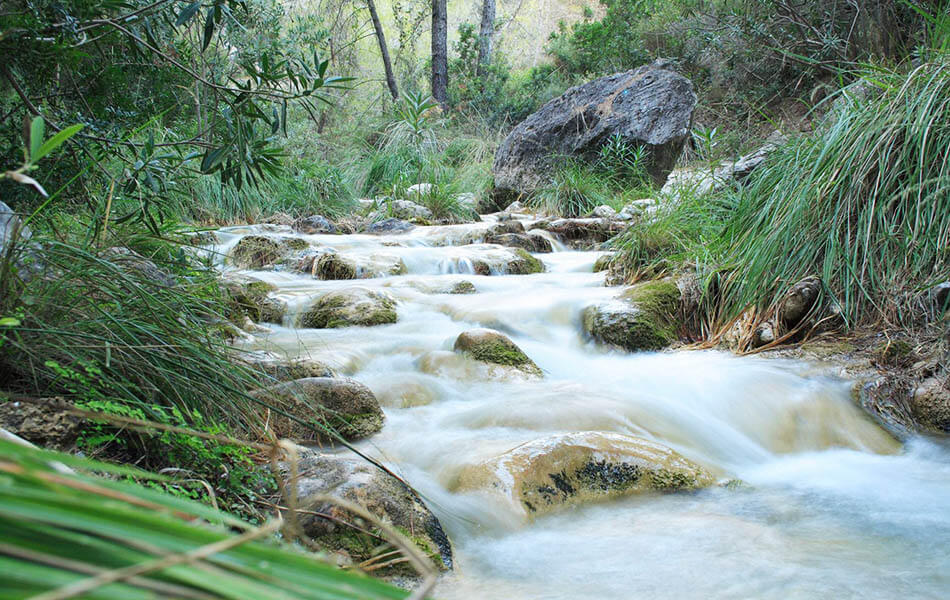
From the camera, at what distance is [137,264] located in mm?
2480

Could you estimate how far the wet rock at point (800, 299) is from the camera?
3.68 m

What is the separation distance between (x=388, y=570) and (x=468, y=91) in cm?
1561

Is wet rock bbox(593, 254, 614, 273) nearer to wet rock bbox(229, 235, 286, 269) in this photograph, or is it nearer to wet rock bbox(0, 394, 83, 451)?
wet rock bbox(229, 235, 286, 269)

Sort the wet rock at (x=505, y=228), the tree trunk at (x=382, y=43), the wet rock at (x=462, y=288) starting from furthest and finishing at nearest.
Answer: the tree trunk at (x=382, y=43) < the wet rock at (x=505, y=228) < the wet rock at (x=462, y=288)

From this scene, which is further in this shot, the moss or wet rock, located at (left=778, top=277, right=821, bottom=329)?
the moss

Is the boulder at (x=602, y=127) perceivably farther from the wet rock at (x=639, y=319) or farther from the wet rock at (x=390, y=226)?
the wet rock at (x=639, y=319)

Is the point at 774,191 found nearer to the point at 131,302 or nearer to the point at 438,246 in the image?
the point at 131,302

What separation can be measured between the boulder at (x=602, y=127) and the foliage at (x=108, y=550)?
10177 millimetres

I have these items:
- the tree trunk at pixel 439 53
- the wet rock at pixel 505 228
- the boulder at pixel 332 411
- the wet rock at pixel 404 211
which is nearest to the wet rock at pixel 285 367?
the boulder at pixel 332 411

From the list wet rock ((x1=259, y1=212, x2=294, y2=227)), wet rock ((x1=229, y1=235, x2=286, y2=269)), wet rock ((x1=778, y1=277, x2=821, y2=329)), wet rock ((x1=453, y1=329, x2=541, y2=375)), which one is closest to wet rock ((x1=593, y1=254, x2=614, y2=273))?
wet rock ((x1=778, y1=277, x2=821, y2=329))

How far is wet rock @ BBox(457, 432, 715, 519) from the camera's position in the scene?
232cm

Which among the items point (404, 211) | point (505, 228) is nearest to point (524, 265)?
point (505, 228)

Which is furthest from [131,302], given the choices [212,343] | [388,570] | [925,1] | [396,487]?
[925,1]

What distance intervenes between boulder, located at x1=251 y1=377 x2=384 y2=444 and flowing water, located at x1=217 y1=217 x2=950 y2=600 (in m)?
0.09
